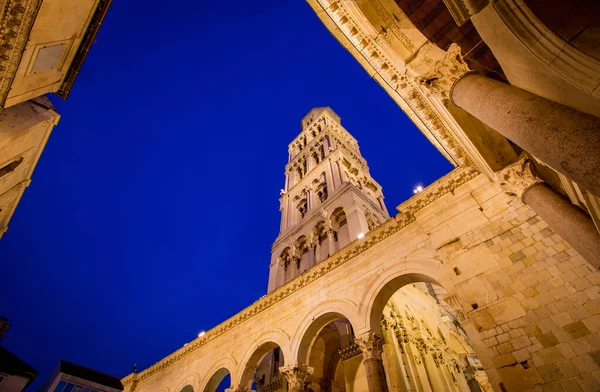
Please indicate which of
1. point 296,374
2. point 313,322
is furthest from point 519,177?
point 296,374

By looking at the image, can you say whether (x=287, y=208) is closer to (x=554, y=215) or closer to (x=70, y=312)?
(x=554, y=215)

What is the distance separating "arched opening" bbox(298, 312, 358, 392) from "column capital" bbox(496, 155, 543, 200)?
7045 mm

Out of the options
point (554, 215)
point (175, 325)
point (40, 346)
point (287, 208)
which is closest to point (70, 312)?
point (40, 346)

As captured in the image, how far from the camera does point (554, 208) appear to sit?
238 inches

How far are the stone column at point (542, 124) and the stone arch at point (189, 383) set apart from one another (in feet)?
51.9

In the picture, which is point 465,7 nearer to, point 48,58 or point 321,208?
point 48,58

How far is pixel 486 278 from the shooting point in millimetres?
7168

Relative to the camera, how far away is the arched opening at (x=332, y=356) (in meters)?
10.6

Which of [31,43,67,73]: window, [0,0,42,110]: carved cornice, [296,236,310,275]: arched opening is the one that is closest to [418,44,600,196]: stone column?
[0,0,42,110]: carved cornice

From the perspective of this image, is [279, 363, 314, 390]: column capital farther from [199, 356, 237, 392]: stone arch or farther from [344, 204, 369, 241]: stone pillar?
[344, 204, 369, 241]: stone pillar

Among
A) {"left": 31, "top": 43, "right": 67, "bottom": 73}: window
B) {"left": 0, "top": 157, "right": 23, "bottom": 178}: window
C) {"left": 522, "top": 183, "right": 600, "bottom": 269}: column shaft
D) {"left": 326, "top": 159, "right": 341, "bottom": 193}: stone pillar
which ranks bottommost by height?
{"left": 522, "top": 183, "right": 600, "bottom": 269}: column shaft

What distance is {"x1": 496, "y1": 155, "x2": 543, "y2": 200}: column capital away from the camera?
22.7ft

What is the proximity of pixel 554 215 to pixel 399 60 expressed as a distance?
16.4ft

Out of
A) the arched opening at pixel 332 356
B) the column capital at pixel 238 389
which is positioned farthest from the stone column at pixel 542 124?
the column capital at pixel 238 389
